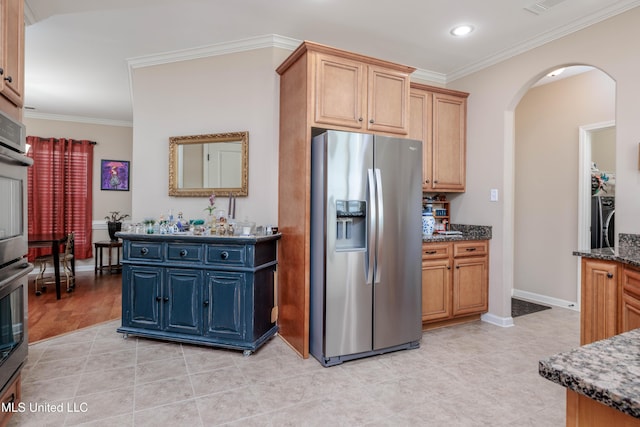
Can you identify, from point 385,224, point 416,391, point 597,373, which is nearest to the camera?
point 597,373

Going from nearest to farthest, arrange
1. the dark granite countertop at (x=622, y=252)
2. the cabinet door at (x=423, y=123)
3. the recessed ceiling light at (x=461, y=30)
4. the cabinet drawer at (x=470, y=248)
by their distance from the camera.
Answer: the dark granite countertop at (x=622, y=252), the recessed ceiling light at (x=461, y=30), the cabinet drawer at (x=470, y=248), the cabinet door at (x=423, y=123)

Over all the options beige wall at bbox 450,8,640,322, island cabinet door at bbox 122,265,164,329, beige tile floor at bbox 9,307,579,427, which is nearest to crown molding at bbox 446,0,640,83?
beige wall at bbox 450,8,640,322

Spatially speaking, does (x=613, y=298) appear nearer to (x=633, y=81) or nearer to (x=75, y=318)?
(x=633, y=81)

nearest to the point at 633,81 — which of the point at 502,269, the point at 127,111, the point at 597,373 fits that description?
the point at 502,269

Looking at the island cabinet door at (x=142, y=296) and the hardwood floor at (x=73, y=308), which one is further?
the hardwood floor at (x=73, y=308)

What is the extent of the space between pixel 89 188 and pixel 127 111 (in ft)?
5.08

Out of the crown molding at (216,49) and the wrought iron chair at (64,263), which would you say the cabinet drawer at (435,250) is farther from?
the wrought iron chair at (64,263)

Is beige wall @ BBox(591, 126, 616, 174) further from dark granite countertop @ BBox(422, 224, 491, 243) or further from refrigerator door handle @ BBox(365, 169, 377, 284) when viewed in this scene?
refrigerator door handle @ BBox(365, 169, 377, 284)

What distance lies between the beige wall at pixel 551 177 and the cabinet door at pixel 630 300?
2.23 meters

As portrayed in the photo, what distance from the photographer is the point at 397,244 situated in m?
2.77

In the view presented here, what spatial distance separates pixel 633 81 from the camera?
257 cm

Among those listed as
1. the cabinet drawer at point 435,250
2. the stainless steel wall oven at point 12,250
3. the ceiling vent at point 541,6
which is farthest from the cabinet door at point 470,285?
the stainless steel wall oven at point 12,250

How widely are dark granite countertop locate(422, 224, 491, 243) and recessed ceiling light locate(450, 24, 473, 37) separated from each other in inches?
73.6

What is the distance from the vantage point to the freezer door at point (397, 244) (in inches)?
106
